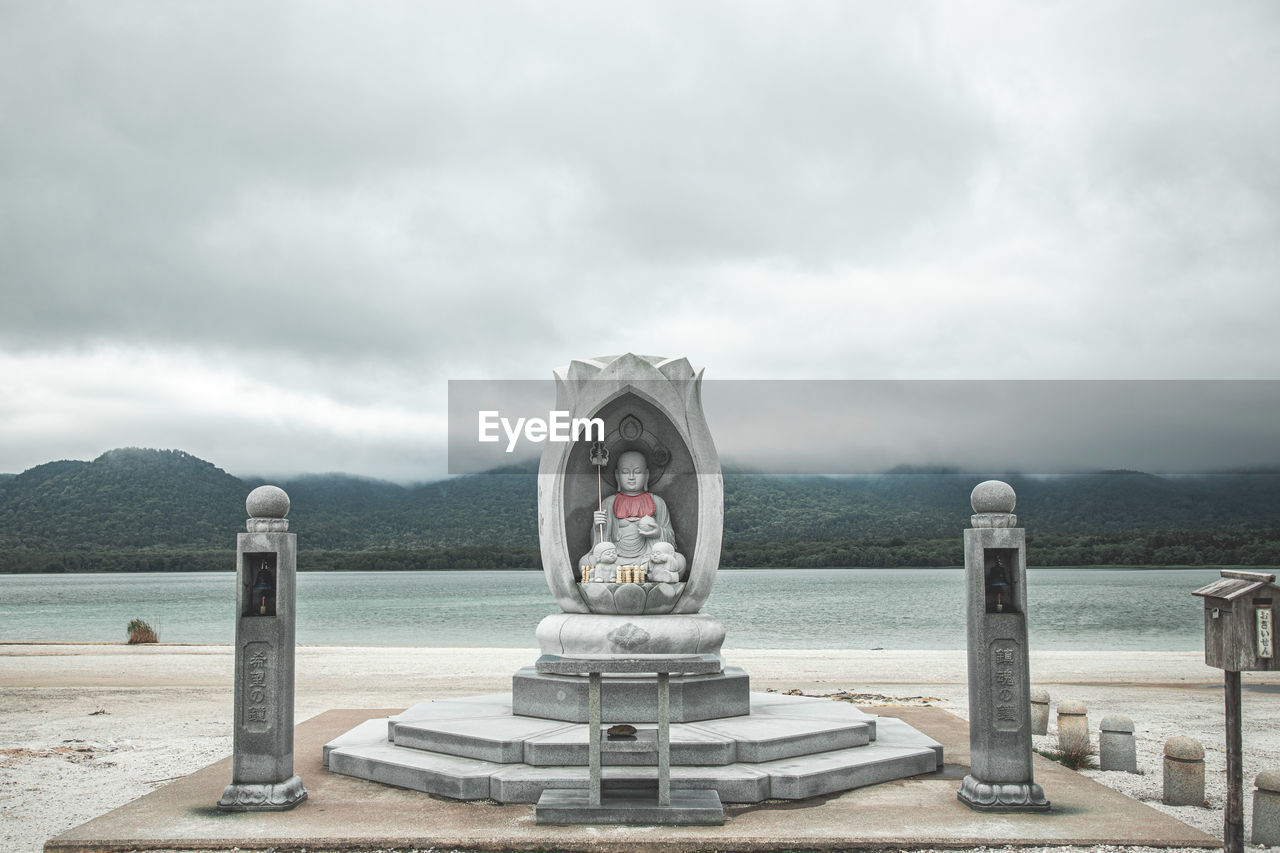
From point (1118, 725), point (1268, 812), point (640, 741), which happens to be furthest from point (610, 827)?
point (1118, 725)

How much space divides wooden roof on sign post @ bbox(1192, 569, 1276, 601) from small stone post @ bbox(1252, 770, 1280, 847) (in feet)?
4.52

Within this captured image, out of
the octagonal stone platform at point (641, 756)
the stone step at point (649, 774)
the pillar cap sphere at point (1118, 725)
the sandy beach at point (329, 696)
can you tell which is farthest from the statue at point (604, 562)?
the pillar cap sphere at point (1118, 725)

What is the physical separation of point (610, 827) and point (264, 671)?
2.46m

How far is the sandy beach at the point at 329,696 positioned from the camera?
740 centimetres

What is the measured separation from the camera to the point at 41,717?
11.2 metres

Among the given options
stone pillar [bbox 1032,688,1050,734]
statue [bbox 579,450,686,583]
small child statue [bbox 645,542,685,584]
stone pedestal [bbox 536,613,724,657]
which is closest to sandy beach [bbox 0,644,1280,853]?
stone pillar [bbox 1032,688,1050,734]

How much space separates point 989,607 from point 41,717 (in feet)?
35.2

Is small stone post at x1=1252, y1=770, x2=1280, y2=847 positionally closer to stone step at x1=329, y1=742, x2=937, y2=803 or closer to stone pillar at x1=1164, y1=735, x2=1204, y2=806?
stone pillar at x1=1164, y1=735, x2=1204, y2=806

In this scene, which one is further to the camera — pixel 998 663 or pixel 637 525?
pixel 637 525

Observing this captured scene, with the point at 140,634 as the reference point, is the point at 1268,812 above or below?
above

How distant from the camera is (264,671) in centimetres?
629

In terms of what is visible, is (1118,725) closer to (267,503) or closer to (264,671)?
(264,671)

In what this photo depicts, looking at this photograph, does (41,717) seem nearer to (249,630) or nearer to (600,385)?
(249,630)

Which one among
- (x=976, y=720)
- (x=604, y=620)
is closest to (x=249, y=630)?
(x=604, y=620)
